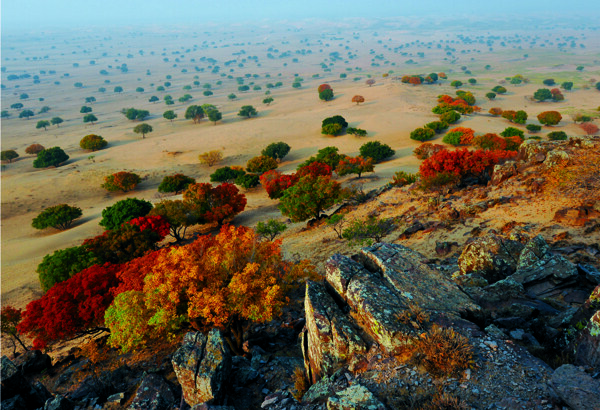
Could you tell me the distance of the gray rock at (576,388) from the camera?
664 cm

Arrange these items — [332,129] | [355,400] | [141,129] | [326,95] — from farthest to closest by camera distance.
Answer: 1. [326,95]
2. [141,129]
3. [332,129]
4. [355,400]

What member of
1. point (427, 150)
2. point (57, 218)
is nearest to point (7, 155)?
point (57, 218)

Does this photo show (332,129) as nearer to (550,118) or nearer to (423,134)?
(423,134)

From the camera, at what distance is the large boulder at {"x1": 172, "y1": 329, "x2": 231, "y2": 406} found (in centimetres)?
1071

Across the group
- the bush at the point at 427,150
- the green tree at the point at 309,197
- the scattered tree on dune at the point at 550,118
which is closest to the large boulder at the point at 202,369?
the green tree at the point at 309,197

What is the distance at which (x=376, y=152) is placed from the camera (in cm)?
5766

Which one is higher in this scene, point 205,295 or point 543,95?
point 205,295

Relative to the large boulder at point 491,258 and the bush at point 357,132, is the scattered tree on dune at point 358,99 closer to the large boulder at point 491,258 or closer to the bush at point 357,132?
the bush at point 357,132

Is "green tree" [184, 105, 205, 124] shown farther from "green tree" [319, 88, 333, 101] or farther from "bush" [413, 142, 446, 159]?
"bush" [413, 142, 446, 159]

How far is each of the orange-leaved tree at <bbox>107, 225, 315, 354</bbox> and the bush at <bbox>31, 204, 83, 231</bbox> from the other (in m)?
33.5

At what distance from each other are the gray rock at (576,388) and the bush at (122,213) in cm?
3797

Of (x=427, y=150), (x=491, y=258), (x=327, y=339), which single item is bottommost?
(x=427, y=150)

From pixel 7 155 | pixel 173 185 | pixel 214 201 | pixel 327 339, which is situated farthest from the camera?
pixel 7 155

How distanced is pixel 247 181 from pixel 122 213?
701 inches
